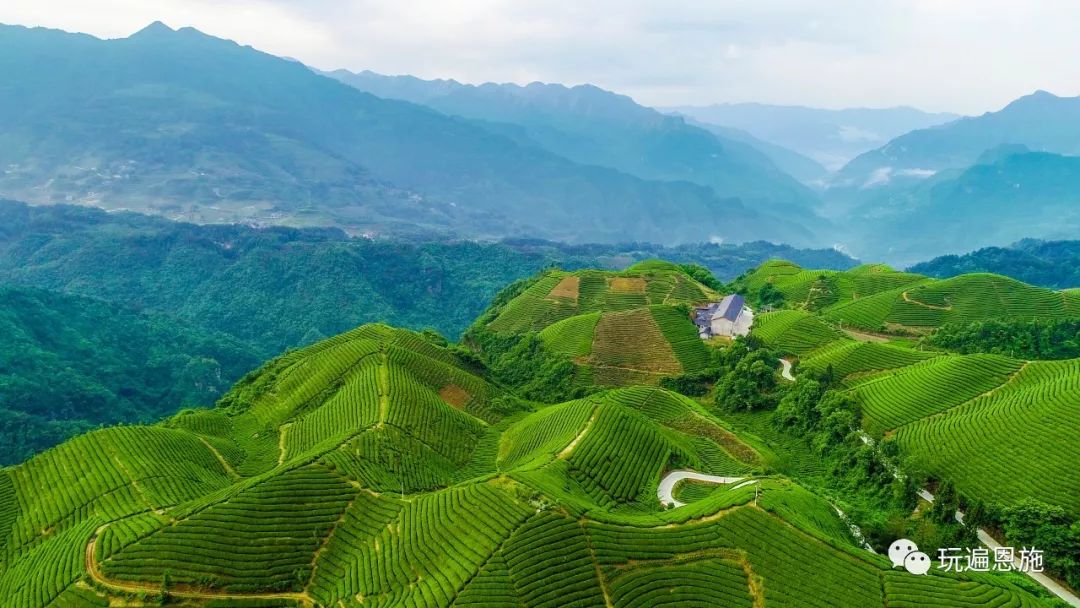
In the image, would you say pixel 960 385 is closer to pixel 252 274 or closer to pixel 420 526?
pixel 420 526

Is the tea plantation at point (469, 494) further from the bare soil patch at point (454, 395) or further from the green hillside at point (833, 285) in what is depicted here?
the green hillside at point (833, 285)

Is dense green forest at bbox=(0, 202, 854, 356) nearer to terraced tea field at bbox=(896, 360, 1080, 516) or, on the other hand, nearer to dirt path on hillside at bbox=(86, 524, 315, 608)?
dirt path on hillside at bbox=(86, 524, 315, 608)

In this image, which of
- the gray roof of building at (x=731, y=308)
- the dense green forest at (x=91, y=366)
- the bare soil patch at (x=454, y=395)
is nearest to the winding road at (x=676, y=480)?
the bare soil patch at (x=454, y=395)

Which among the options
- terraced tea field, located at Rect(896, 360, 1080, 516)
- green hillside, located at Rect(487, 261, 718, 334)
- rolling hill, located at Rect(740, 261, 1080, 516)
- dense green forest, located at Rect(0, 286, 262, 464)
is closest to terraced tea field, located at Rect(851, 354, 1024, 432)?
rolling hill, located at Rect(740, 261, 1080, 516)

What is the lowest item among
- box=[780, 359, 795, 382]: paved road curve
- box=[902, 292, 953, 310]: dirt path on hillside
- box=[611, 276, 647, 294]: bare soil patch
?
box=[780, 359, 795, 382]: paved road curve

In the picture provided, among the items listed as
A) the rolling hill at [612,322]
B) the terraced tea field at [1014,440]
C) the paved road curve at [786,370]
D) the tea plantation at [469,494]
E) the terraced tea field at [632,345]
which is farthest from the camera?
the rolling hill at [612,322]

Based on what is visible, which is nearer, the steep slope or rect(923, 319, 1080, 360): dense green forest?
rect(923, 319, 1080, 360): dense green forest
